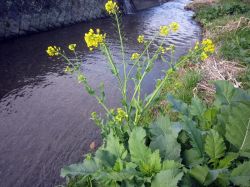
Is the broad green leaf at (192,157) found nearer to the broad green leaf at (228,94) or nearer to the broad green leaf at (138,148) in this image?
the broad green leaf at (138,148)

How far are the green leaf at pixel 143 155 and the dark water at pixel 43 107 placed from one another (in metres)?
2.03

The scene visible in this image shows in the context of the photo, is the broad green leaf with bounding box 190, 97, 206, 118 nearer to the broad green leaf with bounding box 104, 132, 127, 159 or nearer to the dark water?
the broad green leaf with bounding box 104, 132, 127, 159

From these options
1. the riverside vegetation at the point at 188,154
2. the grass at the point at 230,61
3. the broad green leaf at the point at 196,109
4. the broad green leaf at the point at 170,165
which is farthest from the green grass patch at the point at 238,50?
the broad green leaf at the point at 170,165

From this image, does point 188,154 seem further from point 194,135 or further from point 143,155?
point 143,155

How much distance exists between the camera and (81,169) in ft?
9.27

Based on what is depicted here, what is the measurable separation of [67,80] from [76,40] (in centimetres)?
410

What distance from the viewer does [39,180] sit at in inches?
177

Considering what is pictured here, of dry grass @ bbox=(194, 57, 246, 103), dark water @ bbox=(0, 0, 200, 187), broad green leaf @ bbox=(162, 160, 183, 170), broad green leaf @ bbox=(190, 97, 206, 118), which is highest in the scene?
broad green leaf @ bbox=(190, 97, 206, 118)

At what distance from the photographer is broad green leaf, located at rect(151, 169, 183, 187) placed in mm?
2260

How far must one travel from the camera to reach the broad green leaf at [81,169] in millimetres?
2763

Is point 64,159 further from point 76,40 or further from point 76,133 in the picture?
point 76,40

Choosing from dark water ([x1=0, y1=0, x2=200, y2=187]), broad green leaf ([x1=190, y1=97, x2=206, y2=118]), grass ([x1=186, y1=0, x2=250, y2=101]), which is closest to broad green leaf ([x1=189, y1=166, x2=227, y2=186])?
broad green leaf ([x1=190, y1=97, x2=206, y2=118])

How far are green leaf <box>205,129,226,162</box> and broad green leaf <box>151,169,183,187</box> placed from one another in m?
0.52

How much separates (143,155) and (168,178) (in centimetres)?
45
